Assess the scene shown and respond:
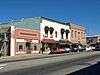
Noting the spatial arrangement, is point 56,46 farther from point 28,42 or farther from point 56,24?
point 28,42

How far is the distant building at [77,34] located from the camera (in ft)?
241

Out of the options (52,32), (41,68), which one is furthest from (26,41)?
(41,68)

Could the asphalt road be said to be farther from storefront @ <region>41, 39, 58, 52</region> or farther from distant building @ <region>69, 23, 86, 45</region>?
distant building @ <region>69, 23, 86, 45</region>

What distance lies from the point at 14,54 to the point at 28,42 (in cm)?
613

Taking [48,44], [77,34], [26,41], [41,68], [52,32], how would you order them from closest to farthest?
[41,68] → [26,41] → [48,44] → [52,32] → [77,34]

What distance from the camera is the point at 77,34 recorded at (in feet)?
254

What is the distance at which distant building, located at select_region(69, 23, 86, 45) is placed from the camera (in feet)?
241

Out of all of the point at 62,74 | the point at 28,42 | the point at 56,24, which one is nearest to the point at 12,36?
the point at 28,42

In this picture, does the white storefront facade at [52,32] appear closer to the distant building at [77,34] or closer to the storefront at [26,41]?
the storefront at [26,41]

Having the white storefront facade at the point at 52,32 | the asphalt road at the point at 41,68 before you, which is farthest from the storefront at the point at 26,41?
the asphalt road at the point at 41,68

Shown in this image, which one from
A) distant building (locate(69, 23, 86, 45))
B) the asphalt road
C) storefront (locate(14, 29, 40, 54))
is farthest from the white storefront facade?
the asphalt road

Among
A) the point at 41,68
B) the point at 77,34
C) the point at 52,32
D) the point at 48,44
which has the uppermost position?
the point at 77,34

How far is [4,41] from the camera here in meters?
47.2

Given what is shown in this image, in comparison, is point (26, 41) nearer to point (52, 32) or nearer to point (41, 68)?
point (52, 32)
